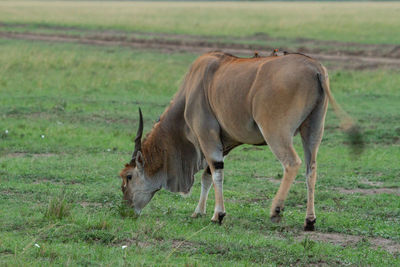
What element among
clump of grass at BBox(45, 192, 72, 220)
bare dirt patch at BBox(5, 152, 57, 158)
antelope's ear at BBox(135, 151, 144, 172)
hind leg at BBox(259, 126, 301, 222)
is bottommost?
bare dirt patch at BBox(5, 152, 57, 158)

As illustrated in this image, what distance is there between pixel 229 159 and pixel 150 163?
372 cm

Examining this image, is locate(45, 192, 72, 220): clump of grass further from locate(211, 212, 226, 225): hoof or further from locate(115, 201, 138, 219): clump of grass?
locate(211, 212, 226, 225): hoof

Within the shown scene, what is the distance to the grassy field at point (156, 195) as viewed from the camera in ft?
19.2

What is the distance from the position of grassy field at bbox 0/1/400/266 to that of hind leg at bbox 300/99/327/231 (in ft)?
0.52

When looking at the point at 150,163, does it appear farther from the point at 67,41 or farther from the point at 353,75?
the point at 67,41

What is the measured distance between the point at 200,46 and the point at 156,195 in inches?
745

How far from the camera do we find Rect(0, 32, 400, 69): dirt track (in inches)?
882

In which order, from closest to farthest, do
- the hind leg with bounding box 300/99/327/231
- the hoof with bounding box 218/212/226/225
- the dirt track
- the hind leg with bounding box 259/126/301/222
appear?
the hind leg with bounding box 259/126/301/222 < the hind leg with bounding box 300/99/327/231 < the hoof with bounding box 218/212/226/225 < the dirt track

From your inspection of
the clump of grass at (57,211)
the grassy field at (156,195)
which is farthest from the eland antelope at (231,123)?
the clump of grass at (57,211)

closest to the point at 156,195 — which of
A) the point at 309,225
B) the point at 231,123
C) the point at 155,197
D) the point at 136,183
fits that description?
the point at 155,197

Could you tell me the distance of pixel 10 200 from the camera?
305 inches

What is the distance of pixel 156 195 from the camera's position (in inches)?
338

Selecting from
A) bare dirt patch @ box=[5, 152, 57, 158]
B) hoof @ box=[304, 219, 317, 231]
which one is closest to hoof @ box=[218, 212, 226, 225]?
hoof @ box=[304, 219, 317, 231]

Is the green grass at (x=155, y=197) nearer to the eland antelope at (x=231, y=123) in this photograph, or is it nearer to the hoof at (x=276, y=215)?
the hoof at (x=276, y=215)
